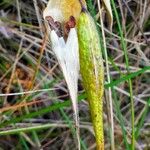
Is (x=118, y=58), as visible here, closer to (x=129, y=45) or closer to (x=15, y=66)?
(x=129, y=45)

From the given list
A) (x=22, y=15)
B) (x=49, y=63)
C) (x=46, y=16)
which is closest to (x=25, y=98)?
(x=49, y=63)

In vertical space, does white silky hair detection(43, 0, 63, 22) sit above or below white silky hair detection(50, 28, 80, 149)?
above

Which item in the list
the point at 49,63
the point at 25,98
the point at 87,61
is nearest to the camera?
the point at 87,61

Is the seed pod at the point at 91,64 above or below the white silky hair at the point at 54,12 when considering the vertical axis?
below

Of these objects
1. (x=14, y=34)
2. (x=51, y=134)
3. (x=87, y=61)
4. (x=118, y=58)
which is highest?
(x=87, y=61)

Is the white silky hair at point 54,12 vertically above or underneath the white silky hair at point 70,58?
above
